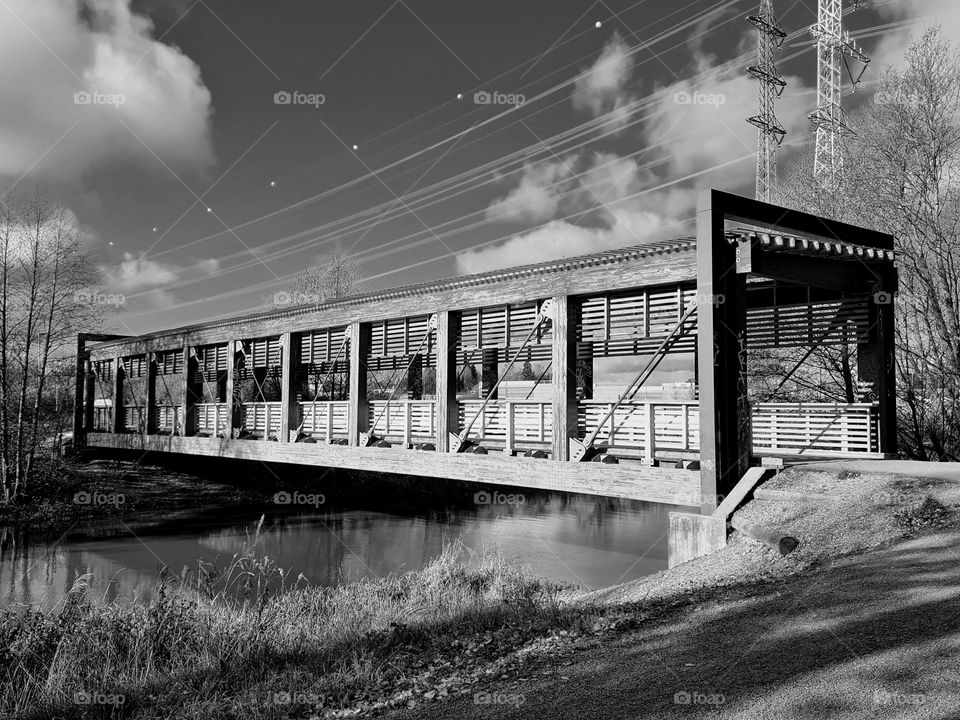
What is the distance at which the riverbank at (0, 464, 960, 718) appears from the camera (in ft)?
15.5

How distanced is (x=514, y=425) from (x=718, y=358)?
4.21 metres

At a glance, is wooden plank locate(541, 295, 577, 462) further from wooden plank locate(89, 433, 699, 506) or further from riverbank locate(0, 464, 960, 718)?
riverbank locate(0, 464, 960, 718)

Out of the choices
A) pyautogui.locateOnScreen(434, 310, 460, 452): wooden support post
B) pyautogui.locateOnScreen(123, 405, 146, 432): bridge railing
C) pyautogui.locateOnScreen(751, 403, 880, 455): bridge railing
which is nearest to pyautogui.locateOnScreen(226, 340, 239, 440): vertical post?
pyautogui.locateOnScreen(123, 405, 146, 432): bridge railing

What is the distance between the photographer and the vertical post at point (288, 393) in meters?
17.9

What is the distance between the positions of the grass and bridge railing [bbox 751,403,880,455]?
579cm

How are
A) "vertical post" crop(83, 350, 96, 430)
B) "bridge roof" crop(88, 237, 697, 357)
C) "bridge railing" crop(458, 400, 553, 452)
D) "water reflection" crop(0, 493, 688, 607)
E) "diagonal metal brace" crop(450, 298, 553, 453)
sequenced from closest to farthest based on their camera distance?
"bridge roof" crop(88, 237, 697, 357)
"diagonal metal brace" crop(450, 298, 553, 453)
"bridge railing" crop(458, 400, 553, 452)
"water reflection" crop(0, 493, 688, 607)
"vertical post" crop(83, 350, 96, 430)

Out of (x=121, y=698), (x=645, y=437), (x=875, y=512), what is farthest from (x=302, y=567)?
(x=875, y=512)

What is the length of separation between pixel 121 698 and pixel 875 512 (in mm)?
7547

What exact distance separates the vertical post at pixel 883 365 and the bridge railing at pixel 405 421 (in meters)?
7.89

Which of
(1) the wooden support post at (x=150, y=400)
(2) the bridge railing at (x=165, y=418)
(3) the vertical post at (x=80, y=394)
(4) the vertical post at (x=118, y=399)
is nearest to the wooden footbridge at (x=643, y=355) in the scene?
(2) the bridge railing at (x=165, y=418)

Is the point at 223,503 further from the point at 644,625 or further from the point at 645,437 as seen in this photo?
the point at 644,625

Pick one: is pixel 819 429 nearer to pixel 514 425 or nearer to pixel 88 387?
pixel 514 425

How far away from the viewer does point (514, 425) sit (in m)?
12.5

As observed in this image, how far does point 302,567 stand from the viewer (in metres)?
14.6
